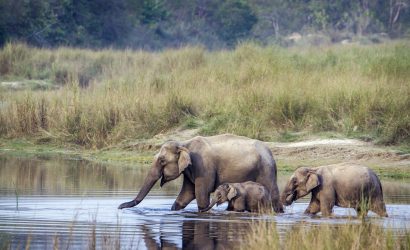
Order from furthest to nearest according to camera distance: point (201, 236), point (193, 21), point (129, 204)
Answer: point (193, 21), point (129, 204), point (201, 236)

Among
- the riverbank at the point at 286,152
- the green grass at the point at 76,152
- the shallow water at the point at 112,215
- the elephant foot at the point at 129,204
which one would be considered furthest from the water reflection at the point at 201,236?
the green grass at the point at 76,152

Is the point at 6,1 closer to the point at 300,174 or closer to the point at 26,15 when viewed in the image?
the point at 26,15

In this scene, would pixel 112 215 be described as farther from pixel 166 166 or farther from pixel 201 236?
pixel 201 236

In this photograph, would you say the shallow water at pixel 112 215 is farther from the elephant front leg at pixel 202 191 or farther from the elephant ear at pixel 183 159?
the elephant ear at pixel 183 159

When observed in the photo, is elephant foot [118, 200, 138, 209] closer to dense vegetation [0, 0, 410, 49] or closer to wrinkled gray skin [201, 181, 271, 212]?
wrinkled gray skin [201, 181, 271, 212]

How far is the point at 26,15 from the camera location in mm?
45281

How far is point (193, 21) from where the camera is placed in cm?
5988

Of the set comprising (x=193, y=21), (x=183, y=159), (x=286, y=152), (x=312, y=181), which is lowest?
(x=193, y=21)

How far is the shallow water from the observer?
470 inches

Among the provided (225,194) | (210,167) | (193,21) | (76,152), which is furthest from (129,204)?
(193,21)

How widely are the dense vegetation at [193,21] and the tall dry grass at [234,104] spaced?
17.5m

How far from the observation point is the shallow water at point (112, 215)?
39.2 feet

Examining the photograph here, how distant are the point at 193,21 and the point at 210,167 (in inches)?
Answer: 1789

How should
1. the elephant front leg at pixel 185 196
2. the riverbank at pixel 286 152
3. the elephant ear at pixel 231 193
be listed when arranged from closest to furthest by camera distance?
the elephant ear at pixel 231 193 → the elephant front leg at pixel 185 196 → the riverbank at pixel 286 152
